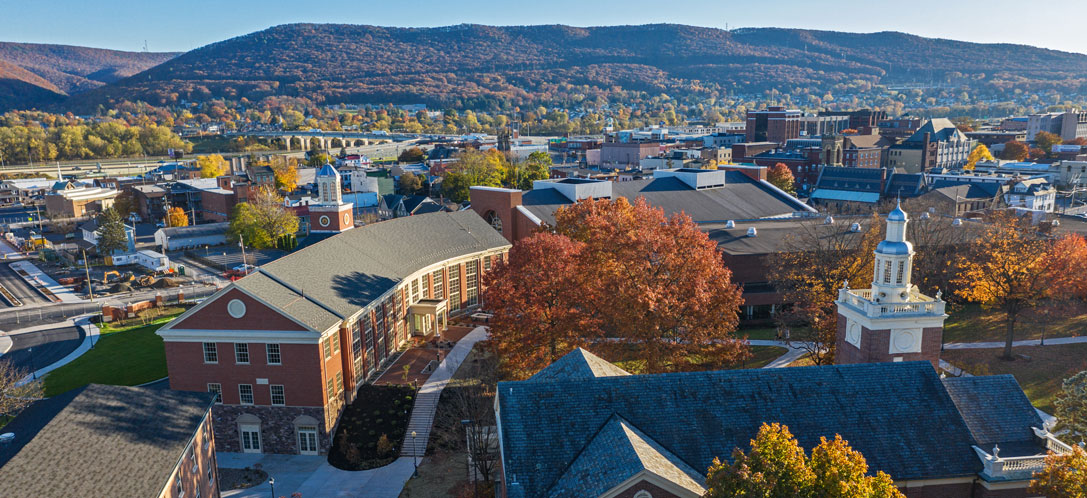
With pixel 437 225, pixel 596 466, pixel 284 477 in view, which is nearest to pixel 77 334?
pixel 437 225

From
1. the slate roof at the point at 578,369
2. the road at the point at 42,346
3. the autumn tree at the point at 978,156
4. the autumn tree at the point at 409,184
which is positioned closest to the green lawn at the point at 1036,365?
the slate roof at the point at 578,369

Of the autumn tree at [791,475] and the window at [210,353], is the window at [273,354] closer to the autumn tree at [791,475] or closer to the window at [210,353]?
the window at [210,353]

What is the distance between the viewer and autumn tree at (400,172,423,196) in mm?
147625

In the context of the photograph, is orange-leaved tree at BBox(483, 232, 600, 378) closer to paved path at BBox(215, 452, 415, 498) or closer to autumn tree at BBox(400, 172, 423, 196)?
paved path at BBox(215, 452, 415, 498)

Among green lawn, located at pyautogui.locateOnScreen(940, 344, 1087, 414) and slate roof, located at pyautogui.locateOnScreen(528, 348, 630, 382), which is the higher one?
slate roof, located at pyautogui.locateOnScreen(528, 348, 630, 382)

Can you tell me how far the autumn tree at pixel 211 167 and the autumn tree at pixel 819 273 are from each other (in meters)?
149

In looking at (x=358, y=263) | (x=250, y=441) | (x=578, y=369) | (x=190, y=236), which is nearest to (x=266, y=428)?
(x=250, y=441)

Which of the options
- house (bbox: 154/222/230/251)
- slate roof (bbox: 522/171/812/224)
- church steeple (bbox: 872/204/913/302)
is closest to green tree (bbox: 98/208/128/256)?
house (bbox: 154/222/230/251)

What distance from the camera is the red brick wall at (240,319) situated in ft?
137

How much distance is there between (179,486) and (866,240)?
154ft

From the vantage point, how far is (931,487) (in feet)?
89.5

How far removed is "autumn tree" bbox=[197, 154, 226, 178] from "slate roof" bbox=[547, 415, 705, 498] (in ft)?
547

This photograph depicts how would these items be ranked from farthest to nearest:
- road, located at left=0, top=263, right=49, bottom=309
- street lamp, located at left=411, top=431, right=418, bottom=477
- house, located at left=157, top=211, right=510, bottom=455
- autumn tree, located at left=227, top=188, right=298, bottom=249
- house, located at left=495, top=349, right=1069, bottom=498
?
autumn tree, located at left=227, top=188, right=298, bottom=249 → road, located at left=0, top=263, right=49, bottom=309 → house, located at left=157, top=211, right=510, bottom=455 → street lamp, located at left=411, top=431, right=418, bottom=477 → house, located at left=495, top=349, right=1069, bottom=498

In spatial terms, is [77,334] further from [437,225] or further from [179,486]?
[179,486]
